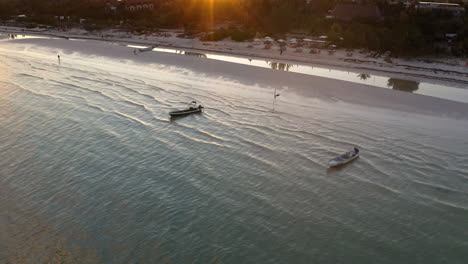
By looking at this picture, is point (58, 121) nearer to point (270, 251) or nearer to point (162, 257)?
point (162, 257)

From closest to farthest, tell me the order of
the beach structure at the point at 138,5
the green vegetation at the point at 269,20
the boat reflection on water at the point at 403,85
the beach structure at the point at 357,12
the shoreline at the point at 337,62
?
the boat reflection on water at the point at 403,85, the shoreline at the point at 337,62, the green vegetation at the point at 269,20, the beach structure at the point at 357,12, the beach structure at the point at 138,5

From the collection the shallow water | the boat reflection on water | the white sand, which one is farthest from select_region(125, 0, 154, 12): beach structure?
the boat reflection on water

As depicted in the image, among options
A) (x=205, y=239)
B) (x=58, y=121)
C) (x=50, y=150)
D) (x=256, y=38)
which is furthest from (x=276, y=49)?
(x=205, y=239)

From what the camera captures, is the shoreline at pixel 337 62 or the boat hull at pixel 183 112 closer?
the boat hull at pixel 183 112

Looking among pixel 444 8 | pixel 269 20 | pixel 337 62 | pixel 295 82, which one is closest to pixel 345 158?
pixel 295 82

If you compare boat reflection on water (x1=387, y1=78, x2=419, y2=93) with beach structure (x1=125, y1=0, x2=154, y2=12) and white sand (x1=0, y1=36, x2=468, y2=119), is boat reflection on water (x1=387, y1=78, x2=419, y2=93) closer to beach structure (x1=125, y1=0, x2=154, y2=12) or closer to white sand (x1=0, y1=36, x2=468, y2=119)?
white sand (x1=0, y1=36, x2=468, y2=119)

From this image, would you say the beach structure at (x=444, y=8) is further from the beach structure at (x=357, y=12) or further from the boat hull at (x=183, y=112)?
the boat hull at (x=183, y=112)

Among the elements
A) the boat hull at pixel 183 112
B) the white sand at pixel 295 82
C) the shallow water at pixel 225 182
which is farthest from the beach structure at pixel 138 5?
the boat hull at pixel 183 112
